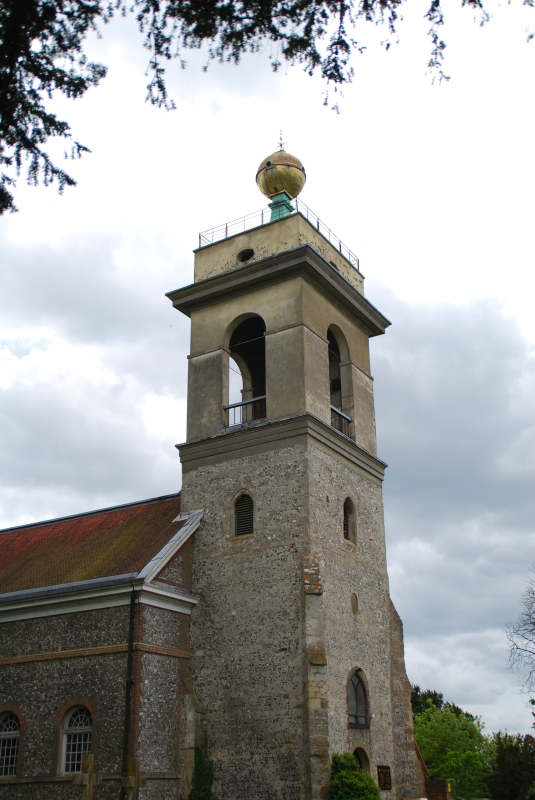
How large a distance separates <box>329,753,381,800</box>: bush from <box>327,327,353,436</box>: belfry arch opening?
993 cm

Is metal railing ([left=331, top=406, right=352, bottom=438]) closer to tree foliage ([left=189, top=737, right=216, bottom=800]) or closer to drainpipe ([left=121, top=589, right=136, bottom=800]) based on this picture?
drainpipe ([left=121, top=589, right=136, bottom=800])

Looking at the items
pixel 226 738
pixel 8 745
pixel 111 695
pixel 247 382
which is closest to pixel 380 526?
pixel 247 382

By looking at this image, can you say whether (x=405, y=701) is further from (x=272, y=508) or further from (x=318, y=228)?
(x=318, y=228)

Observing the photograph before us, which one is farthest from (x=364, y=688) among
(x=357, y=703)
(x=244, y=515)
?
(x=244, y=515)

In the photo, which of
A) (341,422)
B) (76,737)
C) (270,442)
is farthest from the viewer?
(341,422)

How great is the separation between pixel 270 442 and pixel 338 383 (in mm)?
5146

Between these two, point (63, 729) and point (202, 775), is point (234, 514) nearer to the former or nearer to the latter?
point (202, 775)

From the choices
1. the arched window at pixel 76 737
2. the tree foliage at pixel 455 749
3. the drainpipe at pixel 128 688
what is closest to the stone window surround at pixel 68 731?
the arched window at pixel 76 737

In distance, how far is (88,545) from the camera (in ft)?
82.6

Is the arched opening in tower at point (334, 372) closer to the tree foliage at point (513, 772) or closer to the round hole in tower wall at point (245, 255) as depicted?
the round hole in tower wall at point (245, 255)

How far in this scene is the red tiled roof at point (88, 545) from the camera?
2250 centimetres

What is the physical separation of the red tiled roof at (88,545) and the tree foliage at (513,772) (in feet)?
54.6

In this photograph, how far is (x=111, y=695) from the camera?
19.5 metres

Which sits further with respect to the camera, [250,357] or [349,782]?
[250,357]
